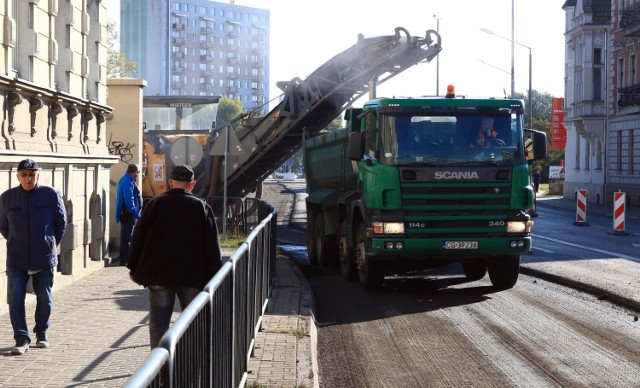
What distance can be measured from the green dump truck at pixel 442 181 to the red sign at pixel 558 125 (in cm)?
5666

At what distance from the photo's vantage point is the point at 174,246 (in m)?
7.54

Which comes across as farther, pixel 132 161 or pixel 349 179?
pixel 132 161

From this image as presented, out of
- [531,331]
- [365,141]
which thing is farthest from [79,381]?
[365,141]

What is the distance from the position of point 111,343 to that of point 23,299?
876 millimetres

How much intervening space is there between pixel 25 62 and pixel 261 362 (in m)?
6.66

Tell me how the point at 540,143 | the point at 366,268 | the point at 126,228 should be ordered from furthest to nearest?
the point at 126,228 → the point at 540,143 → the point at 366,268

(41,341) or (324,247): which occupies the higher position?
(324,247)

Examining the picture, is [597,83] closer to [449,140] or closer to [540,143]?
[540,143]

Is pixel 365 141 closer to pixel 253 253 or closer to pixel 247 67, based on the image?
pixel 253 253

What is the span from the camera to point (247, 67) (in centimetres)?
18362

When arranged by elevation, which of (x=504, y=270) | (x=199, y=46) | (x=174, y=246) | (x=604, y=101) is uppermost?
(x=199, y=46)

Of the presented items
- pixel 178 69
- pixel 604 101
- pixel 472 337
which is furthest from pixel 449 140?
pixel 178 69

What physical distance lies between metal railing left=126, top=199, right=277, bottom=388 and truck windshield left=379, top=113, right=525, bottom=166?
4418 millimetres

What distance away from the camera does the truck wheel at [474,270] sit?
16453 millimetres
